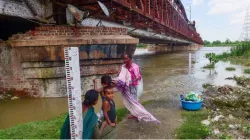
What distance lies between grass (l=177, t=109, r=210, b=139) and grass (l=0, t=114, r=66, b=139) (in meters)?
2.27

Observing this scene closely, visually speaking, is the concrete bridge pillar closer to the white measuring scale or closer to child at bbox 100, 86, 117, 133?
child at bbox 100, 86, 117, 133

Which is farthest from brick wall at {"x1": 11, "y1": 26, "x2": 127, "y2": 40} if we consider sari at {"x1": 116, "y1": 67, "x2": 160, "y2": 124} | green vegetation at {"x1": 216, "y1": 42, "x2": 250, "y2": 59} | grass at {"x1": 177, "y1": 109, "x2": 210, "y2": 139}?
green vegetation at {"x1": 216, "y1": 42, "x2": 250, "y2": 59}

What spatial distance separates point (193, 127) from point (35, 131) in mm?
3021

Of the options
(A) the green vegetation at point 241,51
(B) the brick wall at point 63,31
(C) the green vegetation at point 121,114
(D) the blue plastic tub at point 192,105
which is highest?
(B) the brick wall at point 63,31

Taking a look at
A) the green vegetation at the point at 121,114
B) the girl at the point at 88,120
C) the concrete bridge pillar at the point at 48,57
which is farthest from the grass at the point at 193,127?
the concrete bridge pillar at the point at 48,57

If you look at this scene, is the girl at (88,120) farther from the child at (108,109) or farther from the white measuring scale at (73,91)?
the child at (108,109)

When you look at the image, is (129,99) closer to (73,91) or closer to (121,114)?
(121,114)

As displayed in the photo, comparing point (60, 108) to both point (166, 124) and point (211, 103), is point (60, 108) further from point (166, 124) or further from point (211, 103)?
point (211, 103)

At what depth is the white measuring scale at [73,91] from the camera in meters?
2.64

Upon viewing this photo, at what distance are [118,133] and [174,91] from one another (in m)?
4.21

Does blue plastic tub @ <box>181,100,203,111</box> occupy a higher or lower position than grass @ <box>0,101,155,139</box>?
higher

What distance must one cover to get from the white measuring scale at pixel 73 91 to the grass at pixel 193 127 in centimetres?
208

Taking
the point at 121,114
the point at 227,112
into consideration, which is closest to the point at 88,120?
the point at 121,114

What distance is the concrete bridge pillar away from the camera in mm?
6699
